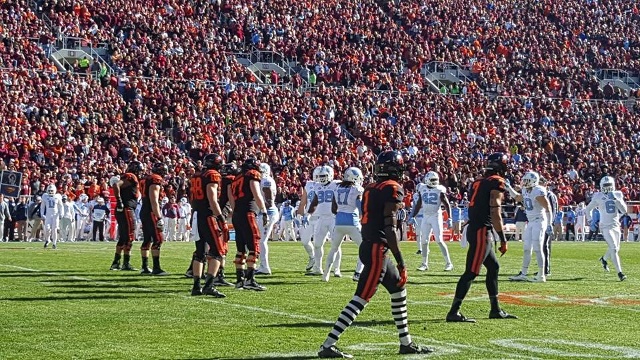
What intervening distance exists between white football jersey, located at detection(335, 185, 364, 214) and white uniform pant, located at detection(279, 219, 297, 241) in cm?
2031

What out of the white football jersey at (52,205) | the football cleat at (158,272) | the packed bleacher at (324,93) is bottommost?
the football cleat at (158,272)

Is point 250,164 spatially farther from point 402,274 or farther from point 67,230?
point 67,230

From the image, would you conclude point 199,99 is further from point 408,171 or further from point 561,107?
point 561,107

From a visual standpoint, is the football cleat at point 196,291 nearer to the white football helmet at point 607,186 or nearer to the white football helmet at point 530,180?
the white football helmet at point 530,180

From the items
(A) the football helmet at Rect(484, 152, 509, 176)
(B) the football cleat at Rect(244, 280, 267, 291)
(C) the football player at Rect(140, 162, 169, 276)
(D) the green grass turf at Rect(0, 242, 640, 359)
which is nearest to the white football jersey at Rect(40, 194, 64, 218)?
(D) the green grass turf at Rect(0, 242, 640, 359)

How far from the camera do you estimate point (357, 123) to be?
43.7m

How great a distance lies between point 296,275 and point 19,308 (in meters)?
6.70

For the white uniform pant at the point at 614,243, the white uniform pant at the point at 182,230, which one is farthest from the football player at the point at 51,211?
the white uniform pant at the point at 614,243

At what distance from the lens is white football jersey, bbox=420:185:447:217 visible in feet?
67.9

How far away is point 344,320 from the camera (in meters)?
9.43

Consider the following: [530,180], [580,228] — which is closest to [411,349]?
[530,180]

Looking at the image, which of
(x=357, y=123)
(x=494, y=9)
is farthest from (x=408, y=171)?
(x=494, y=9)

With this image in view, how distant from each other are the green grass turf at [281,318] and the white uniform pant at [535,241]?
15.9 inches

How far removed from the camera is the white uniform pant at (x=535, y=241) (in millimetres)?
18188
